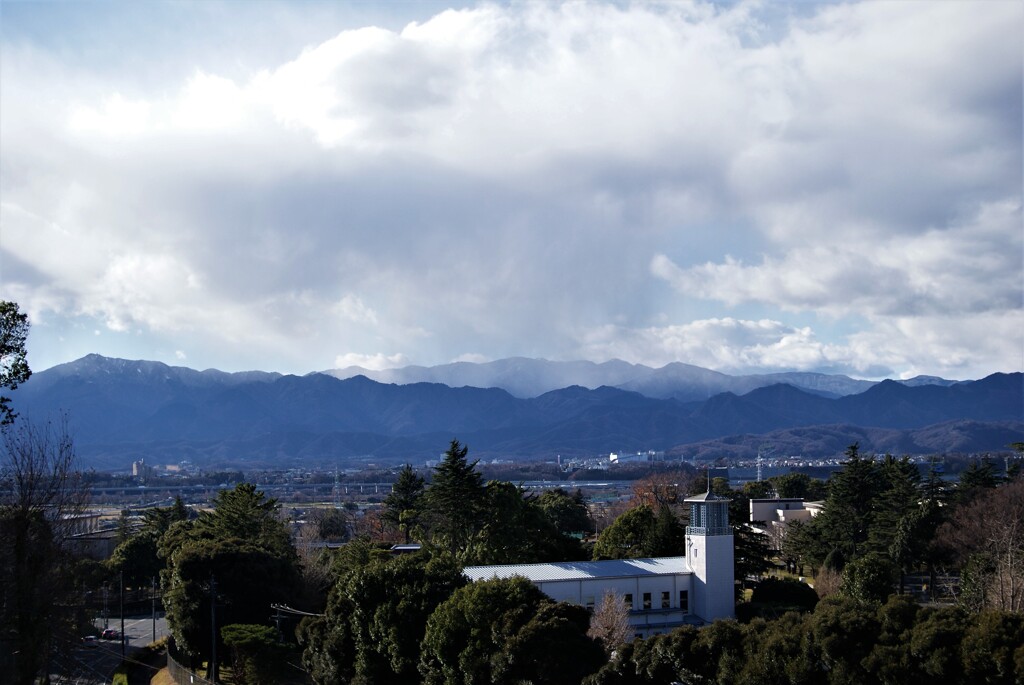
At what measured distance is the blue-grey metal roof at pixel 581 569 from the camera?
34062mm

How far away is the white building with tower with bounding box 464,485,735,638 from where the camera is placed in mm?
34188

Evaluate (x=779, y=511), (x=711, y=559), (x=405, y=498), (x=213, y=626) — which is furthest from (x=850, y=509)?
(x=213, y=626)

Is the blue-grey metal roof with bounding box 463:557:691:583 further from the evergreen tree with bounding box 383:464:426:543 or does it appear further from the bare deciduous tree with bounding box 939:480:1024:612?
the evergreen tree with bounding box 383:464:426:543

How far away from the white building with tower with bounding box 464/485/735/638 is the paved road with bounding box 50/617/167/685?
1327 centimetres

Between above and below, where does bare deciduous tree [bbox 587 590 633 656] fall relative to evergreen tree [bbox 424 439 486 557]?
below

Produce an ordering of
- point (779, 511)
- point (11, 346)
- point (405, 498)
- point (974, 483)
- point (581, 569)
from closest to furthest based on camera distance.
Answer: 1. point (11, 346)
2. point (581, 569)
3. point (974, 483)
4. point (405, 498)
5. point (779, 511)

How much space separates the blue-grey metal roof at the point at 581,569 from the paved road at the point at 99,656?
42.5 ft

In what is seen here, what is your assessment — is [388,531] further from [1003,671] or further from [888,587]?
[1003,671]

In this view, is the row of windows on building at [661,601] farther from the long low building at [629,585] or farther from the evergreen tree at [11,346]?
the evergreen tree at [11,346]

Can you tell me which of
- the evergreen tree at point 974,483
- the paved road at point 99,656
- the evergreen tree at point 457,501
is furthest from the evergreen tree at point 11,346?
the evergreen tree at point 974,483

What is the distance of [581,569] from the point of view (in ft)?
116

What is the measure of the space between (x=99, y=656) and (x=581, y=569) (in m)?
21.6

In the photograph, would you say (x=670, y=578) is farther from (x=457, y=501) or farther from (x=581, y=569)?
(x=457, y=501)

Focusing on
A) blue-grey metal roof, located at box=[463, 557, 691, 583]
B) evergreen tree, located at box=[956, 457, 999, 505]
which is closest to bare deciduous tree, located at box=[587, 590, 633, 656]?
blue-grey metal roof, located at box=[463, 557, 691, 583]
